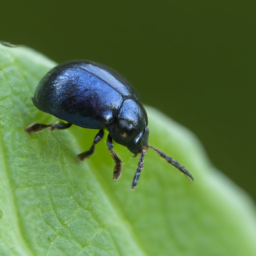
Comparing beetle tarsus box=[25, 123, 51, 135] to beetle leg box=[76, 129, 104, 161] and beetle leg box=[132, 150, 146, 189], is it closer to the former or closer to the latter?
beetle leg box=[76, 129, 104, 161]

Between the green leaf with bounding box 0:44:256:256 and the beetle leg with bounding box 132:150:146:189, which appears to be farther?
the beetle leg with bounding box 132:150:146:189

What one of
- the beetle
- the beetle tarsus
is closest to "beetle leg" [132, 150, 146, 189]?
the beetle

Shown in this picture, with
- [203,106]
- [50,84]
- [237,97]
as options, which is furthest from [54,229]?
[237,97]

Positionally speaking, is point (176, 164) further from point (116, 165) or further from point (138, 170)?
point (116, 165)

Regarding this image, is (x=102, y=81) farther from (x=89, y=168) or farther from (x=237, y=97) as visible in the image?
(x=237, y=97)

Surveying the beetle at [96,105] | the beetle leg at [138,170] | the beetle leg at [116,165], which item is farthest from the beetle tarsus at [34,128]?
the beetle leg at [138,170]
